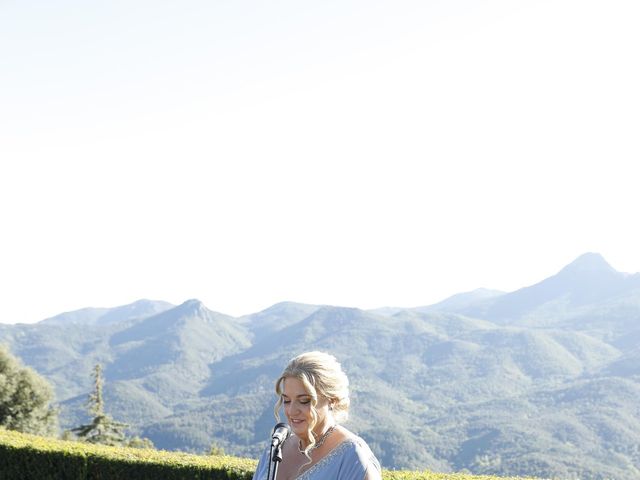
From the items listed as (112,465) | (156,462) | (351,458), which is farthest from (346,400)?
(112,465)

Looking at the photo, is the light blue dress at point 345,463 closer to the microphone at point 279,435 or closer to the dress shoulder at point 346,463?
the dress shoulder at point 346,463

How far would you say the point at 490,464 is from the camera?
603 feet

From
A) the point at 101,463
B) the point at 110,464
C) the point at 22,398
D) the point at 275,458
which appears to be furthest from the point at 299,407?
the point at 22,398

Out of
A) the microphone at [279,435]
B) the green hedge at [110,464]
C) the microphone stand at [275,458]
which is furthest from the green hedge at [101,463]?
the microphone at [279,435]

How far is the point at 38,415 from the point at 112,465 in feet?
98.3

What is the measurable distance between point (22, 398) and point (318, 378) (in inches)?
1462

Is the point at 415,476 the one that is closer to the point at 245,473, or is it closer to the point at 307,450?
the point at 245,473

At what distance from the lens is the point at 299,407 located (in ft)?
10.1

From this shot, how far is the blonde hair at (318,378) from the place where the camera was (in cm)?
304

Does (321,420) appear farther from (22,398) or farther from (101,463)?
(22,398)

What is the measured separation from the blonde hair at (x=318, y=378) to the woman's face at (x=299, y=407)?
2 centimetres

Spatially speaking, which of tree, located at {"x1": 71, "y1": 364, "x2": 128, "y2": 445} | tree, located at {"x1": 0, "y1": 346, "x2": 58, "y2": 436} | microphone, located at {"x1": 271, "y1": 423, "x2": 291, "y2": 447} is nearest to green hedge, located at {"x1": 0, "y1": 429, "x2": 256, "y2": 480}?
microphone, located at {"x1": 271, "y1": 423, "x2": 291, "y2": 447}

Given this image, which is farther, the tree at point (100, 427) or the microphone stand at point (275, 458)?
the tree at point (100, 427)

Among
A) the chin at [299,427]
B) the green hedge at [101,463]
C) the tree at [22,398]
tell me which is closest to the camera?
the chin at [299,427]
